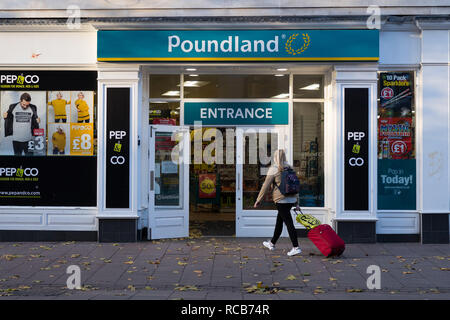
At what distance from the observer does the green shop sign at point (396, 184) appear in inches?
415

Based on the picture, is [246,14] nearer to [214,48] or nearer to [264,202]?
[214,48]

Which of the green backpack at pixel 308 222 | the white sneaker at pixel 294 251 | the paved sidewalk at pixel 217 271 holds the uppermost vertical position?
the green backpack at pixel 308 222

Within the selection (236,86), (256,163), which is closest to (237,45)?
(236,86)

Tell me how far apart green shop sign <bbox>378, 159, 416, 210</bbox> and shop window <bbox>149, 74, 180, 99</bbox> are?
451cm

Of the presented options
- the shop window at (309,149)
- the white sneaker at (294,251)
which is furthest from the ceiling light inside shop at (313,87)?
the white sneaker at (294,251)

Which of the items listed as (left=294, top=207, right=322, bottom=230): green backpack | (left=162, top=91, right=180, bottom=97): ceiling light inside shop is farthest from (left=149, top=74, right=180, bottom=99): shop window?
(left=294, top=207, right=322, bottom=230): green backpack

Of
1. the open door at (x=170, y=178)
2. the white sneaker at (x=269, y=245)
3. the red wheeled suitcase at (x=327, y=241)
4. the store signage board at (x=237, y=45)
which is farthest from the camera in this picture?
the open door at (x=170, y=178)

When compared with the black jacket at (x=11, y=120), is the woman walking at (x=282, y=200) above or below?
below

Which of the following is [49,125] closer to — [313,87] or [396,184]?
[313,87]

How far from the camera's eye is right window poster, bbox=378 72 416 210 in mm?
10539

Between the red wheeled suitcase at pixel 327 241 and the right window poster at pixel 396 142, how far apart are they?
2133 millimetres

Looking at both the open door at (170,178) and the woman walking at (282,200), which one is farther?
the open door at (170,178)

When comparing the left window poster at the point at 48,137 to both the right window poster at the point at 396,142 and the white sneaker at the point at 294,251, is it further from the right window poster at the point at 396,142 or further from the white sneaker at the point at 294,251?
the right window poster at the point at 396,142

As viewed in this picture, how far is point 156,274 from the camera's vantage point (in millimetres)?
7844
